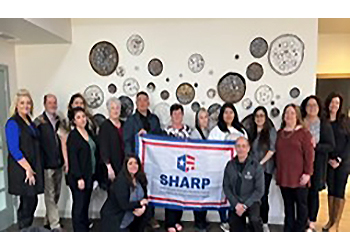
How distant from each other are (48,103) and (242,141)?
6.80ft

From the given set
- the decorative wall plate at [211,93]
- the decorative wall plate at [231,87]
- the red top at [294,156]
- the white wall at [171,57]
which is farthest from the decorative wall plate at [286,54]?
the red top at [294,156]

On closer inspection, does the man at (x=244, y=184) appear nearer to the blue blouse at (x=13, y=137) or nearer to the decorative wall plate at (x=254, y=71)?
the decorative wall plate at (x=254, y=71)

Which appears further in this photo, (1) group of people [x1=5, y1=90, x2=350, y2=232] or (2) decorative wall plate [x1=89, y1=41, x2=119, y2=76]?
(2) decorative wall plate [x1=89, y1=41, x2=119, y2=76]

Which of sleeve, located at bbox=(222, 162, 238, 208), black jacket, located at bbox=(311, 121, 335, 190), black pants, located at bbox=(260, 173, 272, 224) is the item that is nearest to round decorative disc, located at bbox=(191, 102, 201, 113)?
sleeve, located at bbox=(222, 162, 238, 208)

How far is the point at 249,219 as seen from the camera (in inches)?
114

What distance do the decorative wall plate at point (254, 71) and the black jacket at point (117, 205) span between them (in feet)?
6.03

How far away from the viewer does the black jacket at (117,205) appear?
266 cm

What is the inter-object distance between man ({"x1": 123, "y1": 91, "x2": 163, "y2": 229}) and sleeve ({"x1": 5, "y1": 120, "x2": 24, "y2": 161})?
101 centimetres

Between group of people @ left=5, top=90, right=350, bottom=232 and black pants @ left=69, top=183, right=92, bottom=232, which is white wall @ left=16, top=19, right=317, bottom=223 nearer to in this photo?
group of people @ left=5, top=90, right=350, bottom=232

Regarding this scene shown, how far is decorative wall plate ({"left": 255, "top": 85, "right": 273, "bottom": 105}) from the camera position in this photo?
137 inches

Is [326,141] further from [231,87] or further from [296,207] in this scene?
[231,87]
